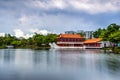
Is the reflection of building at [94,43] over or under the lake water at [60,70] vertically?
over

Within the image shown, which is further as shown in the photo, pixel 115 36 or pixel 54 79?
pixel 115 36

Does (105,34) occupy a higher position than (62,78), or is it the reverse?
(105,34)

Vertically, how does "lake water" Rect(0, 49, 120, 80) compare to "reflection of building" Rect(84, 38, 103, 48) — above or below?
below

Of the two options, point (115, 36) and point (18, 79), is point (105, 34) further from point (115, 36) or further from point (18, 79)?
point (18, 79)

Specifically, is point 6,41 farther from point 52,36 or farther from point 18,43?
point 52,36

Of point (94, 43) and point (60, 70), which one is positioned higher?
point (94, 43)

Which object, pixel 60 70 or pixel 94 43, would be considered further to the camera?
pixel 94 43

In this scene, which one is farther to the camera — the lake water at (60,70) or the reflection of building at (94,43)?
the reflection of building at (94,43)

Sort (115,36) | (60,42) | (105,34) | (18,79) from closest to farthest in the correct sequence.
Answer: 1. (18,79)
2. (115,36)
3. (105,34)
4. (60,42)

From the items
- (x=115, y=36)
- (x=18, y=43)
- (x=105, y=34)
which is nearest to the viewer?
(x=115, y=36)

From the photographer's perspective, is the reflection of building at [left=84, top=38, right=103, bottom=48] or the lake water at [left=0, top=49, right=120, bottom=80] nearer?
the lake water at [left=0, top=49, right=120, bottom=80]

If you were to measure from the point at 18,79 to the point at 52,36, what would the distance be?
255 feet

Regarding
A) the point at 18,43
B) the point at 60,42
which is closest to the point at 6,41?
the point at 18,43

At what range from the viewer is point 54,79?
14797 mm
